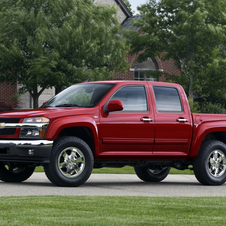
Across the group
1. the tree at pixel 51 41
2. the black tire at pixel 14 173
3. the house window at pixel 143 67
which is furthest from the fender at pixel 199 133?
the house window at pixel 143 67

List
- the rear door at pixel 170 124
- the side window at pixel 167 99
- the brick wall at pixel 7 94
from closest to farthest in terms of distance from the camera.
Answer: the rear door at pixel 170 124
the side window at pixel 167 99
the brick wall at pixel 7 94

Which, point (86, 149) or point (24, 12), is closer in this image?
point (86, 149)

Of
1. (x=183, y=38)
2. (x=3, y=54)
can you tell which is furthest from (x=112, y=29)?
(x=3, y=54)

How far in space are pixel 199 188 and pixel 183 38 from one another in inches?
785

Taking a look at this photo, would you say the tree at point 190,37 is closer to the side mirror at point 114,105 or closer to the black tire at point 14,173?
the black tire at point 14,173

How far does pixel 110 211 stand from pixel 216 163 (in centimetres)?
544

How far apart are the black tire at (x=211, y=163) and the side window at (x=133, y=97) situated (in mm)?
1699

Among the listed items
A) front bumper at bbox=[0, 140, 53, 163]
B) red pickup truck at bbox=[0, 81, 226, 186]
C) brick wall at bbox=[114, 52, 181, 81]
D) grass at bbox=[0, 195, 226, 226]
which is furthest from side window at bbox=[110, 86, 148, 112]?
brick wall at bbox=[114, 52, 181, 81]

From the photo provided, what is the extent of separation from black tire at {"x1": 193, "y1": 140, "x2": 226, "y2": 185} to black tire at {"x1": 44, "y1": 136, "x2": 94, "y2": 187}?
2666 millimetres

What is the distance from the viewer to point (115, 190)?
Result: 33.5ft

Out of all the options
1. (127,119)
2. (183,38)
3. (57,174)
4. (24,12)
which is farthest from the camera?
(183,38)

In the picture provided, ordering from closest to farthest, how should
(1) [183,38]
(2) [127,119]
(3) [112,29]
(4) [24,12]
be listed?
(2) [127,119] < (4) [24,12] < (3) [112,29] < (1) [183,38]

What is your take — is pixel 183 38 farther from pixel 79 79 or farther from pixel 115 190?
pixel 115 190

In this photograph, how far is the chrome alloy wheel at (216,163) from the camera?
1170 centimetres
